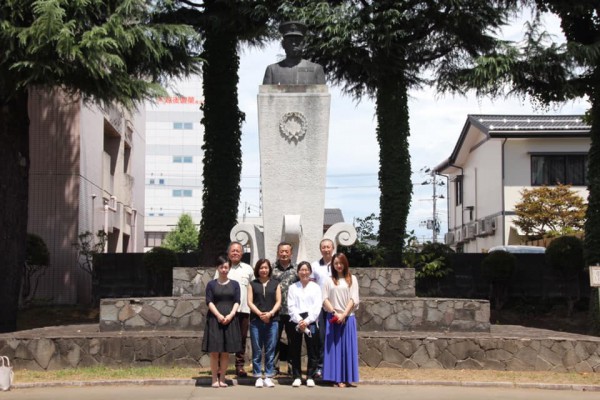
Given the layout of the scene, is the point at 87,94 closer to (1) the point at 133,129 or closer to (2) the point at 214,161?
(2) the point at 214,161

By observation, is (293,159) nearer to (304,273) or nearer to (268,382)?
(304,273)

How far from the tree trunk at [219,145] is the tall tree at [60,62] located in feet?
9.56

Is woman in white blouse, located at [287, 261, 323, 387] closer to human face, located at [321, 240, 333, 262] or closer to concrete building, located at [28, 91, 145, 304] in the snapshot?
human face, located at [321, 240, 333, 262]

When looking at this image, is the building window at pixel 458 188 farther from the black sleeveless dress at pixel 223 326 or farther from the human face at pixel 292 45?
the black sleeveless dress at pixel 223 326

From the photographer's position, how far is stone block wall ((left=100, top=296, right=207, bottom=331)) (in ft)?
42.2

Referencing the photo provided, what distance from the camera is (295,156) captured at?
1346 cm

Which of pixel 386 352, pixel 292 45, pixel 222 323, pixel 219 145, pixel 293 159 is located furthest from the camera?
pixel 219 145

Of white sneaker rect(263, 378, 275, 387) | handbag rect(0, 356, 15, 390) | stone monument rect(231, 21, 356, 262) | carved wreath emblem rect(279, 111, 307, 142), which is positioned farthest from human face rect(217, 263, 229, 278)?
carved wreath emblem rect(279, 111, 307, 142)

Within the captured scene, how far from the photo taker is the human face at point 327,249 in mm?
10750

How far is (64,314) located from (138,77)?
713 cm

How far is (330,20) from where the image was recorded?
65.4 feet

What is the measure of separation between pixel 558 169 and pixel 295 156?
24305mm

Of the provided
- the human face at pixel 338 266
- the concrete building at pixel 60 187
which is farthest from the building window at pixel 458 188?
the human face at pixel 338 266

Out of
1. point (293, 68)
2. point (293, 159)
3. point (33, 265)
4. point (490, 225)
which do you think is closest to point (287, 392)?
point (293, 159)
